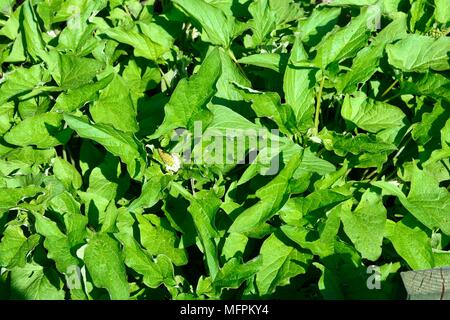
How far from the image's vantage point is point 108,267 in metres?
2.29

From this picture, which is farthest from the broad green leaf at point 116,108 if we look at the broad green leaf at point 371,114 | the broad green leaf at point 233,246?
the broad green leaf at point 371,114

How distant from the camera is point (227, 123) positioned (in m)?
2.59

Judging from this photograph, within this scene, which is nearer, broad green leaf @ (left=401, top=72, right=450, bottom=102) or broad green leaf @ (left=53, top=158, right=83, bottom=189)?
broad green leaf @ (left=401, top=72, right=450, bottom=102)

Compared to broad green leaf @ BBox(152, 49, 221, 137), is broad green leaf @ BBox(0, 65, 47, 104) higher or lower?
lower

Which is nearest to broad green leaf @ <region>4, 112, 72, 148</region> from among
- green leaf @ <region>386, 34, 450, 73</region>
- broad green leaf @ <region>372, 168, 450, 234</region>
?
broad green leaf @ <region>372, 168, 450, 234</region>

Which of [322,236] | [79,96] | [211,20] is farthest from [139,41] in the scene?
[322,236]

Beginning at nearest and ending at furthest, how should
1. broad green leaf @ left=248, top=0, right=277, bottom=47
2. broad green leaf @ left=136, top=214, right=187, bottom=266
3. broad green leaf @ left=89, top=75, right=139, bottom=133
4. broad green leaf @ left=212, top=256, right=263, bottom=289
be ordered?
broad green leaf @ left=212, top=256, right=263, bottom=289, broad green leaf @ left=136, top=214, right=187, bottom=266, broad green leaf @ left=89, top=75, right=139, bottom=133, broad green leaf @ left=248, top=0, right=277, bottom=47

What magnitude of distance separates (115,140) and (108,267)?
1.56ft

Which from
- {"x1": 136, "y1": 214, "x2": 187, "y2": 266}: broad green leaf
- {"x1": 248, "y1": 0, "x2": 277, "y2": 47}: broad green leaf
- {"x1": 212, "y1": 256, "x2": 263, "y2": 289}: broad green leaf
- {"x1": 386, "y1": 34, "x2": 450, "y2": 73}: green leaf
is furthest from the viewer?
{"x1": 248, "y1": 0, "x2": 277, "y2": 47}: broad green leaf

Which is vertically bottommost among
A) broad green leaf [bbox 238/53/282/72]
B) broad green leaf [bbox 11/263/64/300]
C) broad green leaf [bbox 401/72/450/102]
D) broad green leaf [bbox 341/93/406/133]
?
broad green leaf [bbox 11/263/64/300]

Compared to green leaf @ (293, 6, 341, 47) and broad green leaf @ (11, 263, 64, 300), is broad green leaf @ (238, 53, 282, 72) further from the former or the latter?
broad green leaf @ (11, 263, 64, 300)

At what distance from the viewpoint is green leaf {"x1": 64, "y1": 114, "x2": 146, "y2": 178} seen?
237 cm

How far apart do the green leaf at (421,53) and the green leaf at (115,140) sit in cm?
118

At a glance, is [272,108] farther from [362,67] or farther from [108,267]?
[108,267]
